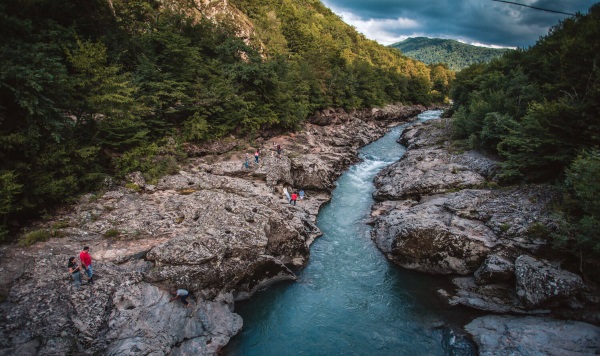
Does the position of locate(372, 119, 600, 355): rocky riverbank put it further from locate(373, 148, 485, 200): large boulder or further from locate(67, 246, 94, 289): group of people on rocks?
locate(67, 246, 94, 289): group of people on rocks

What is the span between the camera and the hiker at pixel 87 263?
1138 cm

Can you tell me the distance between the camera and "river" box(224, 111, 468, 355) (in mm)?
12906

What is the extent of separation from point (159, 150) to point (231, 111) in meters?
9.41

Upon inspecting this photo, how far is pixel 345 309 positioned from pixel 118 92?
65.8 feet

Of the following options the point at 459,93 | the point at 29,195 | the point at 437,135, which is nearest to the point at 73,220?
the point at 29,195

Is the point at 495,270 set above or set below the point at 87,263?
above

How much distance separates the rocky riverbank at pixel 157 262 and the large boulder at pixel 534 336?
10.4m

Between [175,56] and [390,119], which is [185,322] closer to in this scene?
[175,56]

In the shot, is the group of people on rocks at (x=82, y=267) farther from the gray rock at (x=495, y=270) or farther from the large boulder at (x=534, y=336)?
the gray rock at (x=495, y=270)

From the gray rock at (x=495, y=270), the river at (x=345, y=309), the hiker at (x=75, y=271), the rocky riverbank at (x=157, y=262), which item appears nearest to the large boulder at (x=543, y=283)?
the gray rock at (x=495, y=270)

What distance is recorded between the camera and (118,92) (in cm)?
1867

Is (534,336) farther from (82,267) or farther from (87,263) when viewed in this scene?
(82,267)

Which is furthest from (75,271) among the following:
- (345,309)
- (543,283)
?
(543,283)

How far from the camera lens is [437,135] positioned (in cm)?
3947
